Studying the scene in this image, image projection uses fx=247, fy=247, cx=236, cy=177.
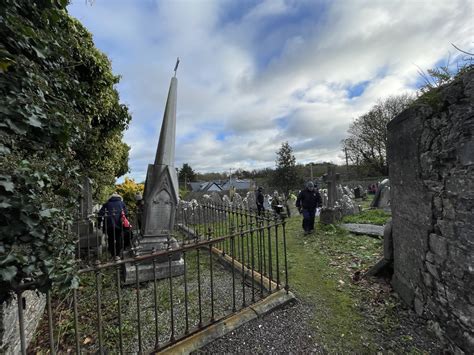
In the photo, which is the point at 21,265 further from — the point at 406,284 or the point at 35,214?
the point at 406,284

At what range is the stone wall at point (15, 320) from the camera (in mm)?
2066

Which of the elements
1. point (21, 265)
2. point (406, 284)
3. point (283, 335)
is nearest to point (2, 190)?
point (21, 265)

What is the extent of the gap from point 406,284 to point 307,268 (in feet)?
5.63

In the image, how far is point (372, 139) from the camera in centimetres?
2834

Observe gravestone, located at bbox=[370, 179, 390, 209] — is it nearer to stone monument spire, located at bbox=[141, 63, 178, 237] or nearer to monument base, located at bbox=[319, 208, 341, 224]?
monument base, located at bbox=[319, 208, 341, 224]

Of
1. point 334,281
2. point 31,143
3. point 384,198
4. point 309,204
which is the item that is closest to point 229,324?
Answer: point 334,281

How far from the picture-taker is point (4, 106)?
1.64m

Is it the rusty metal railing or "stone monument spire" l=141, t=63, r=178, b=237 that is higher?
"stone monument spire" l=141, t=63, r=178, b=237

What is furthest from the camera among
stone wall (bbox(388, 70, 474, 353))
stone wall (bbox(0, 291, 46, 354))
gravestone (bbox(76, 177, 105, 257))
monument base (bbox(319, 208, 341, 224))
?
monument base (bbox(319, 208, 341, 224))

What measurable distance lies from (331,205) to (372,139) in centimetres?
2276

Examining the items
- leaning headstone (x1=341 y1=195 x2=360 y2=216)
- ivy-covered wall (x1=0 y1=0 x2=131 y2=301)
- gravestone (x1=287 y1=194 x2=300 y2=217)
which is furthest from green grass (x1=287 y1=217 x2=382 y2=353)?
gravestone (x1=287 y1=194 x2=300 y2=217)

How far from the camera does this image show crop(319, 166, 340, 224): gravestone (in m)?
8.76

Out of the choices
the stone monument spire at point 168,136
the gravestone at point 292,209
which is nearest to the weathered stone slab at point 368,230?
the stone monument spire at point 168,136

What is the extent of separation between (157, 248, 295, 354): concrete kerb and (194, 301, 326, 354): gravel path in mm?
51
